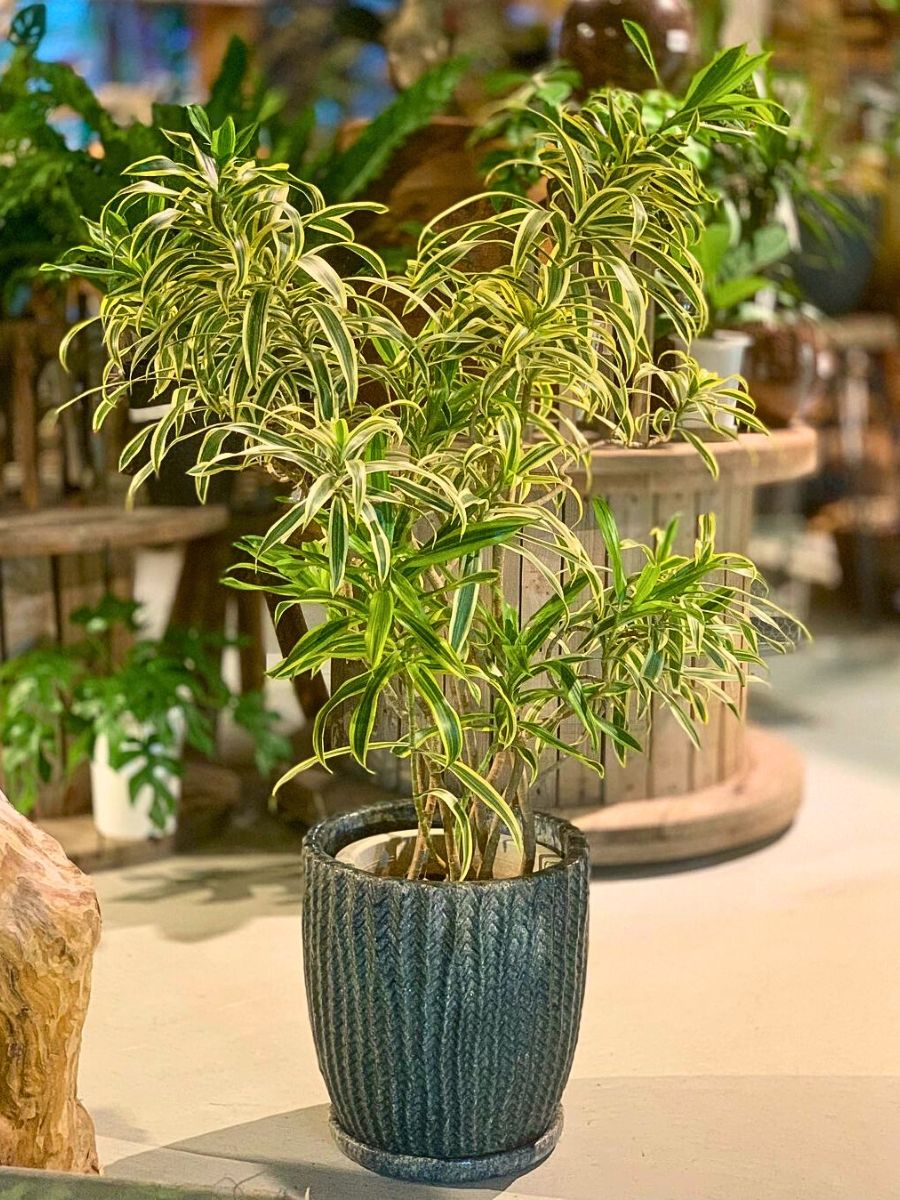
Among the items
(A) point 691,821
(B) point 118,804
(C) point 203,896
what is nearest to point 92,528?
(B) point 118,804

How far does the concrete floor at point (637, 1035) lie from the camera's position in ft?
6.83

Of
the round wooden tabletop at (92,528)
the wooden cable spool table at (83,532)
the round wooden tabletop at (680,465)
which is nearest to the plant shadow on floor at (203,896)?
the wooden cable spool table at (83,532)

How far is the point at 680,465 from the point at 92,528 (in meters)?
1.13

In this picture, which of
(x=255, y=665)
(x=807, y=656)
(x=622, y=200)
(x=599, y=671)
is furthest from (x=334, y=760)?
(x=807, y=656)

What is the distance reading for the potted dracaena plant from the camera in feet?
6.29

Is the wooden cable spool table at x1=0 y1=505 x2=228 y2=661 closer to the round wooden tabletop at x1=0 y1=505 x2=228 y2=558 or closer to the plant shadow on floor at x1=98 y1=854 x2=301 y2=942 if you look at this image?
the round wooden tabletop at x1=0 y1=505 x2=228 y2=558

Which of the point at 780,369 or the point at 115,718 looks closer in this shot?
the point at 115,718

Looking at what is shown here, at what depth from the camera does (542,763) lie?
224cm

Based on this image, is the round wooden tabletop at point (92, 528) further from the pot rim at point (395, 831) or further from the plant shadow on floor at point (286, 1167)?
the plant shadow on floor at point (286, 1167)

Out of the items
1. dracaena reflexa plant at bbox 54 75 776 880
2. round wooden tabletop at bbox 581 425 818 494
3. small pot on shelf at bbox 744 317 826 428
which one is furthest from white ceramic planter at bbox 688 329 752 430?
dracaena reflexa plant at bbox 54 75 776 880

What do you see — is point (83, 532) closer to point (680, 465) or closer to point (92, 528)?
point (92, 528)

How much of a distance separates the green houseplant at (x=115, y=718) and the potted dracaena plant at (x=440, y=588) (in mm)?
1044

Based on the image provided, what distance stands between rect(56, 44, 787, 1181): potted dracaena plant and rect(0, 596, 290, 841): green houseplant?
1044 millimetres

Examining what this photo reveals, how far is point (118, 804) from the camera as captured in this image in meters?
3.14
